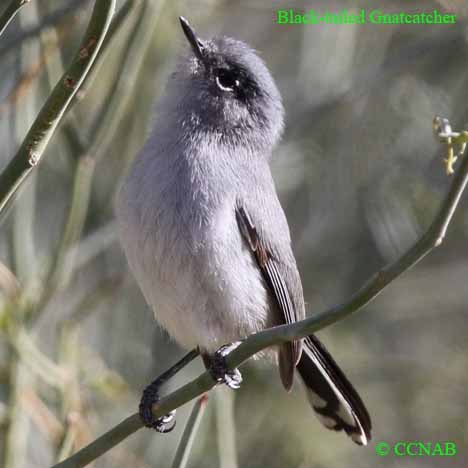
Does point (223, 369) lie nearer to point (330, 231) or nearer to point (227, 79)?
point (227, 79)

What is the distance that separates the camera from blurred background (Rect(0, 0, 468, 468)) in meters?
4.12

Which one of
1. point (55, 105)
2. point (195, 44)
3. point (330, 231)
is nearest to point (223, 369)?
point (55, 105)

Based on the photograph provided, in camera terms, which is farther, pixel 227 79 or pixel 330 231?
pixel 330 231

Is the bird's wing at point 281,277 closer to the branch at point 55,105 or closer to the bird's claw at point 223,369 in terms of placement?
the bird's claw at point 223,369

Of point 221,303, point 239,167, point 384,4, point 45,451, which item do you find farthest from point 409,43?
point 45,451

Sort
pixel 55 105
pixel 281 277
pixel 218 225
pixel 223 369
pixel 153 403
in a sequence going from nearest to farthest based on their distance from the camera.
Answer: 1. pixel 55 105
2. pixel 223 369
3. pixel 218 225
4. pixel 153 403
5. pixel 281 277

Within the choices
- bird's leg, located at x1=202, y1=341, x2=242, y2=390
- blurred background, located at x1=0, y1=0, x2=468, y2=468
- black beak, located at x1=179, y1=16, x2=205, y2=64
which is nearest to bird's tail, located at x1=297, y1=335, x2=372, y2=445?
bird's leg, located at x1=202, y1=341, x2=242, y2=390

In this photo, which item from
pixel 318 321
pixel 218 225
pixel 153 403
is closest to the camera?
pixel 318 321

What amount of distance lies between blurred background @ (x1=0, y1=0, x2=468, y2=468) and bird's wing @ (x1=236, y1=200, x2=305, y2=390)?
0.92 metres

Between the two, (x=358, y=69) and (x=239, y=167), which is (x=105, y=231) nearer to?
(x=239, y=167)

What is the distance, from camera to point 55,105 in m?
1.77

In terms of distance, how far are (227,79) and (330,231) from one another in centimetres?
161

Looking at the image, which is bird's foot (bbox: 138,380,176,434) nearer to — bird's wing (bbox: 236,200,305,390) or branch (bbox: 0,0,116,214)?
bird's wing (bbox: 236,200,305,390)

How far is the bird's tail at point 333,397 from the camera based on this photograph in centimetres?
314
